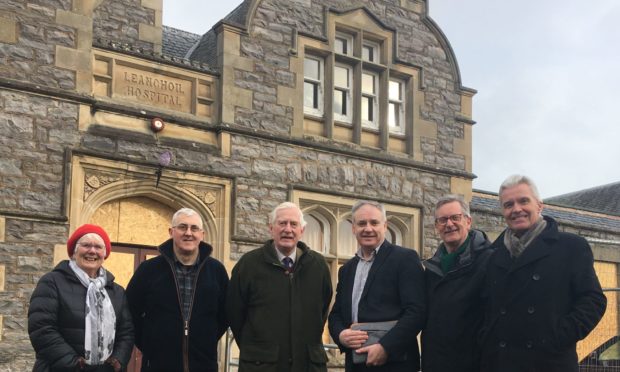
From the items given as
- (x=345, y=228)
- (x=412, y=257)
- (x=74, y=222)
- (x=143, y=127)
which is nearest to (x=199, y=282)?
(x=412, y=257)

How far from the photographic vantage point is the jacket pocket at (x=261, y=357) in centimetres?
450

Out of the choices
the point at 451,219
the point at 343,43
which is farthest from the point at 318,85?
Result: the point at 451,219

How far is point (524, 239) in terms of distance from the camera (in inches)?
165

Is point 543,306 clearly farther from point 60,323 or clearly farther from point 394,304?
point 60,323

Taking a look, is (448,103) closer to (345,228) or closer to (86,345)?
(345,228)

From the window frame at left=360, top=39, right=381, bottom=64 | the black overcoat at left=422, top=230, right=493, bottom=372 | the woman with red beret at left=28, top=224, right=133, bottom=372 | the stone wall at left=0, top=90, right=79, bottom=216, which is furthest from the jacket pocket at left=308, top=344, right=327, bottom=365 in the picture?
the window frame at left=360, top=39, right=381, bottom=64

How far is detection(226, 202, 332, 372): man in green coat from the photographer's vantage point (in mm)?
4555

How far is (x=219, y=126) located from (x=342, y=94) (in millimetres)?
2370

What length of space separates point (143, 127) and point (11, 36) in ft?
5.98

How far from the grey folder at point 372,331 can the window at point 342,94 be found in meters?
7.05

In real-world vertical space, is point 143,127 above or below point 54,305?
above

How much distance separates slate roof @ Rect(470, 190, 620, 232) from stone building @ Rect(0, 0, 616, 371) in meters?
1.80

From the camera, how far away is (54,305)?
4.36 m

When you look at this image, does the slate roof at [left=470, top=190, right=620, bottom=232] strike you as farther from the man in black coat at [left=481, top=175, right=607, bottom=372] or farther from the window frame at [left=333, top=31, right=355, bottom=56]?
the man in black coat at [left=481, top=175, right=607, bottom=372]
